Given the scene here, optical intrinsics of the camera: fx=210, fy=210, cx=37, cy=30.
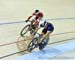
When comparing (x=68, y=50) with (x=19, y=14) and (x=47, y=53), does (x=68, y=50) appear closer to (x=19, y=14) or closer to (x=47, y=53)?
(x=47, y=53)

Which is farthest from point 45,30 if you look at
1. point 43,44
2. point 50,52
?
point 50,52

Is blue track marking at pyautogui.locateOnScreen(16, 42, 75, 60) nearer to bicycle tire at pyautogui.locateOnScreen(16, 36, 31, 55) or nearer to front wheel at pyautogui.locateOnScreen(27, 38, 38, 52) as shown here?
front wheel at pyautogui.locateOnScreen(27, 38, 38, 52)

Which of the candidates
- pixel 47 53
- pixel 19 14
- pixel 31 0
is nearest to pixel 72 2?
pixel 31 0

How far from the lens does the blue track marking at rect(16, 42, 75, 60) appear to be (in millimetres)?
3188

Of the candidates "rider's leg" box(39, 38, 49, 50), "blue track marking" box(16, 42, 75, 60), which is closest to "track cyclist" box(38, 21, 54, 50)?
"rider's leg" box(39, 38, 49, 50)

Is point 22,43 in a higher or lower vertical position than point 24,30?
lower

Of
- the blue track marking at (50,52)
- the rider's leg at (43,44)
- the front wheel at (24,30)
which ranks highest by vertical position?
the front wheel at (24,30)

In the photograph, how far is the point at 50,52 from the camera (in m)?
3.51

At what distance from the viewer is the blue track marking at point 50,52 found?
319 centimetres

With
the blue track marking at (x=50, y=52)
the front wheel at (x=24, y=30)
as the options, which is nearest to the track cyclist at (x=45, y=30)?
the blue track marking at (x=50, y=52)

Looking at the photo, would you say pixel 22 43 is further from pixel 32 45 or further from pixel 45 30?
pixel 45 30

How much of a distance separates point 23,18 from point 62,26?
40.1 inches

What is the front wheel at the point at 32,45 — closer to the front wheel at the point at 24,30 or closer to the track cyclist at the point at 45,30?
the track cyclist at the point at 45,30

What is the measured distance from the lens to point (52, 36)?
4.18 metres
